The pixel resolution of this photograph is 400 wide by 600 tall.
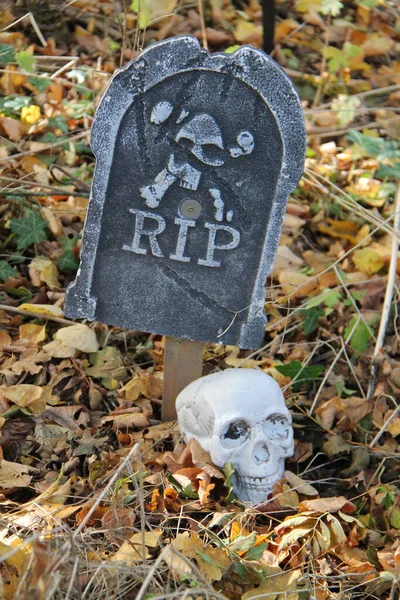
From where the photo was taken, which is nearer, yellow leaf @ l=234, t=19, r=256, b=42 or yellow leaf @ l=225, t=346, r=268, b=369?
Answer: yellow leaf @ l=225, t=346, r=268, b=369

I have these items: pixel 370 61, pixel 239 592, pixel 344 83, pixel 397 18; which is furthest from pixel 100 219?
pixel 397 18

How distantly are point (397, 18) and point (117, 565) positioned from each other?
444 centimetres

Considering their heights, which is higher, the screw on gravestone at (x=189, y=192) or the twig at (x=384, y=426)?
the screw on gravestone at (x=189, y=192)

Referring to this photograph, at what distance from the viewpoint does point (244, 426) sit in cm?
237

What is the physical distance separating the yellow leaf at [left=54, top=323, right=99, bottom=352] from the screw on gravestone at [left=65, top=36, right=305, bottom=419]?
404mm

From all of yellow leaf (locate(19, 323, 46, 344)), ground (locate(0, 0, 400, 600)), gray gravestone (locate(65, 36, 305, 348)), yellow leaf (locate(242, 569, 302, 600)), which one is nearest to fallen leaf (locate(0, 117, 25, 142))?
ground (locate(0, 0, 400, 600))

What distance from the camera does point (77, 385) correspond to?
2854 mm

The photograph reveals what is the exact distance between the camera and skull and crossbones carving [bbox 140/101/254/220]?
7.54 feet

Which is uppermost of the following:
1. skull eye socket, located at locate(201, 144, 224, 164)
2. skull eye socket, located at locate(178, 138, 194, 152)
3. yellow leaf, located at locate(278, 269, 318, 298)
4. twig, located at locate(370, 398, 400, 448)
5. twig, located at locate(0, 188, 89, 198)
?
skull eye socket, located at locate(178, 138, 194, 152)

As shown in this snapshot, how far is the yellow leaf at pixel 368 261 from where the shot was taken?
140 inches

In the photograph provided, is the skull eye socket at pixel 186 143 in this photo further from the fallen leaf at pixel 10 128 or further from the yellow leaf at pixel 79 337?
the fallen leaf at pixel 10 128

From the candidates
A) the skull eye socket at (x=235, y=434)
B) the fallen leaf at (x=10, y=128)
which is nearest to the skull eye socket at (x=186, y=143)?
the skull eye socket at (x=235, y=434)

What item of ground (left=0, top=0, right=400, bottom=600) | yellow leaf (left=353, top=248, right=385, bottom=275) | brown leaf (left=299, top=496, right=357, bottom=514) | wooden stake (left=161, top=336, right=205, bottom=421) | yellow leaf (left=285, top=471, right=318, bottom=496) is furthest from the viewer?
yellow leaf (left=353, top=248, right=385, bottom=275)

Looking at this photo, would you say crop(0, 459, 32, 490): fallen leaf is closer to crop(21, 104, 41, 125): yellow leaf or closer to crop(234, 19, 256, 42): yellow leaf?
crop(21, 104, 41, 125): yellow leaf
